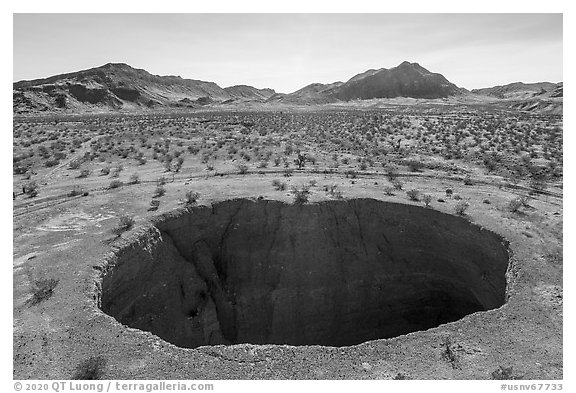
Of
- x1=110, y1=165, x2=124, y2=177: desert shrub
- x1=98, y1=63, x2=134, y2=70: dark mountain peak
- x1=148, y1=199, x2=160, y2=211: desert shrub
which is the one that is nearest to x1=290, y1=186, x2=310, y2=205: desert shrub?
x1=148, y1=199, x2=160, y2=211: desert shrub

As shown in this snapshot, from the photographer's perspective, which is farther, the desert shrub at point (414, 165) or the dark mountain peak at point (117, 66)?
the dark mountain peak at point (117, 66)

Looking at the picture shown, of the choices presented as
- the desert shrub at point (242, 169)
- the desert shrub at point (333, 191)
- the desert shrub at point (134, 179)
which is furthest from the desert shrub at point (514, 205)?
the desert shrub at point (134, 179)

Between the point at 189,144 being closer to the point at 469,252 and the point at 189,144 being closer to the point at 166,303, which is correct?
the point at 166,303

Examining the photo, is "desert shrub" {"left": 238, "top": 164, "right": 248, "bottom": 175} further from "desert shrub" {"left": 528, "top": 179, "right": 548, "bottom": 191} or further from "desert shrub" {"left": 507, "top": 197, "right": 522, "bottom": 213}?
"desert shrub" {"left": 528, "top": 179, "right": 548, "bottom": 191}

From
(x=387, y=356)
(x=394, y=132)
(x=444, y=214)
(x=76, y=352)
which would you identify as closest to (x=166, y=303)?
(x=76, y=352)

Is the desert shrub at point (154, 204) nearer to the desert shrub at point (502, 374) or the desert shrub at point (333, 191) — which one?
the desert shrub at point (333, 191)

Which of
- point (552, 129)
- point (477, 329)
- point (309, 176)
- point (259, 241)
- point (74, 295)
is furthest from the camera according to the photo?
point (552, 129)

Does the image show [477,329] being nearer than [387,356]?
No
